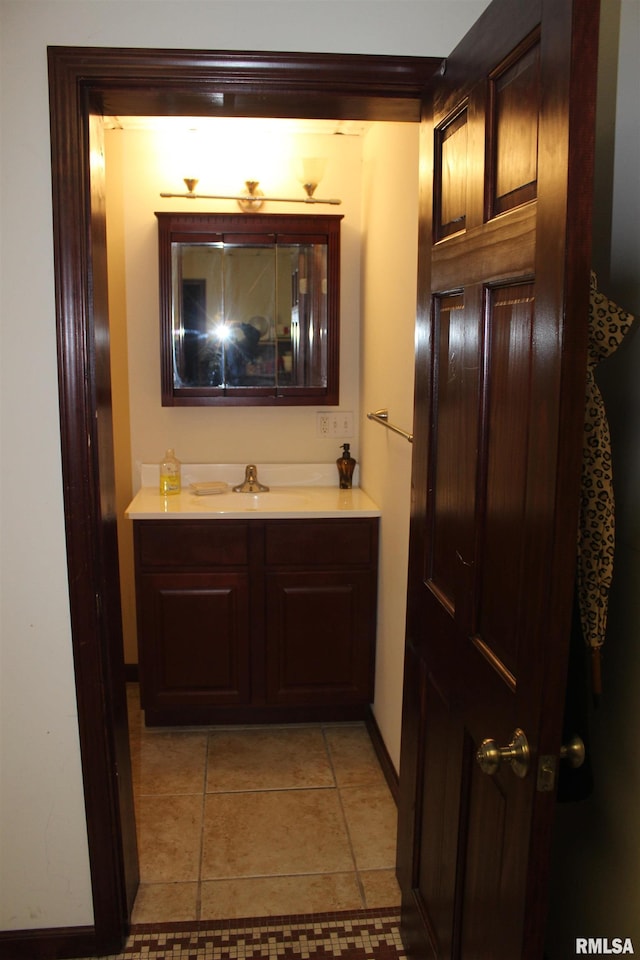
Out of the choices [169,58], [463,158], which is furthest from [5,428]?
[463,158]

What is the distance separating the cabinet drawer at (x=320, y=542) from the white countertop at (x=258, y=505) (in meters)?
0.04

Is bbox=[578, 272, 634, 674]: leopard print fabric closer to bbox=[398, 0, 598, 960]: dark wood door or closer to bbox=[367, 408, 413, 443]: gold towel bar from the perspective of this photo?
bbox=[398, 0, 598, 960]: dark wood door

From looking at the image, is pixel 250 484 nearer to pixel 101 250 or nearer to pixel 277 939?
pixel 101 250

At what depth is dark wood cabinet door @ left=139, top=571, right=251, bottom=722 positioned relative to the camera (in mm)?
2838

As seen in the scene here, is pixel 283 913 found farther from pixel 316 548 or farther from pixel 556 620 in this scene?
pixel 556 620

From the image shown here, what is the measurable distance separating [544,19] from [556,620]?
2.61 feet

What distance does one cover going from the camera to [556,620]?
1.02 meters

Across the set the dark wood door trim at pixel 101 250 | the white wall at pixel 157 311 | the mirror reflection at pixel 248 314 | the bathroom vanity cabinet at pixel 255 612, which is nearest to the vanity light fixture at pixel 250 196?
the white wall at pixel 157 311

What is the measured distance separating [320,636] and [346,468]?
2.43ft

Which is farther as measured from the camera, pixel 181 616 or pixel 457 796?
pixel 181 616

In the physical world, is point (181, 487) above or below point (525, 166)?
below

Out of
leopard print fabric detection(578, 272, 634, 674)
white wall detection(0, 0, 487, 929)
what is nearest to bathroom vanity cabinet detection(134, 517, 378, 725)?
white wall detection(0, 0, 487, 929)

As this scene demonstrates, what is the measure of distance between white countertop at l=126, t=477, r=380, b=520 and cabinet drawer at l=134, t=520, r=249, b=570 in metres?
0.03

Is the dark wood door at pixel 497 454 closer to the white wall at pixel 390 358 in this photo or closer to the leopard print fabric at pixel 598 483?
the leopard print fabric at pixel 598 483
